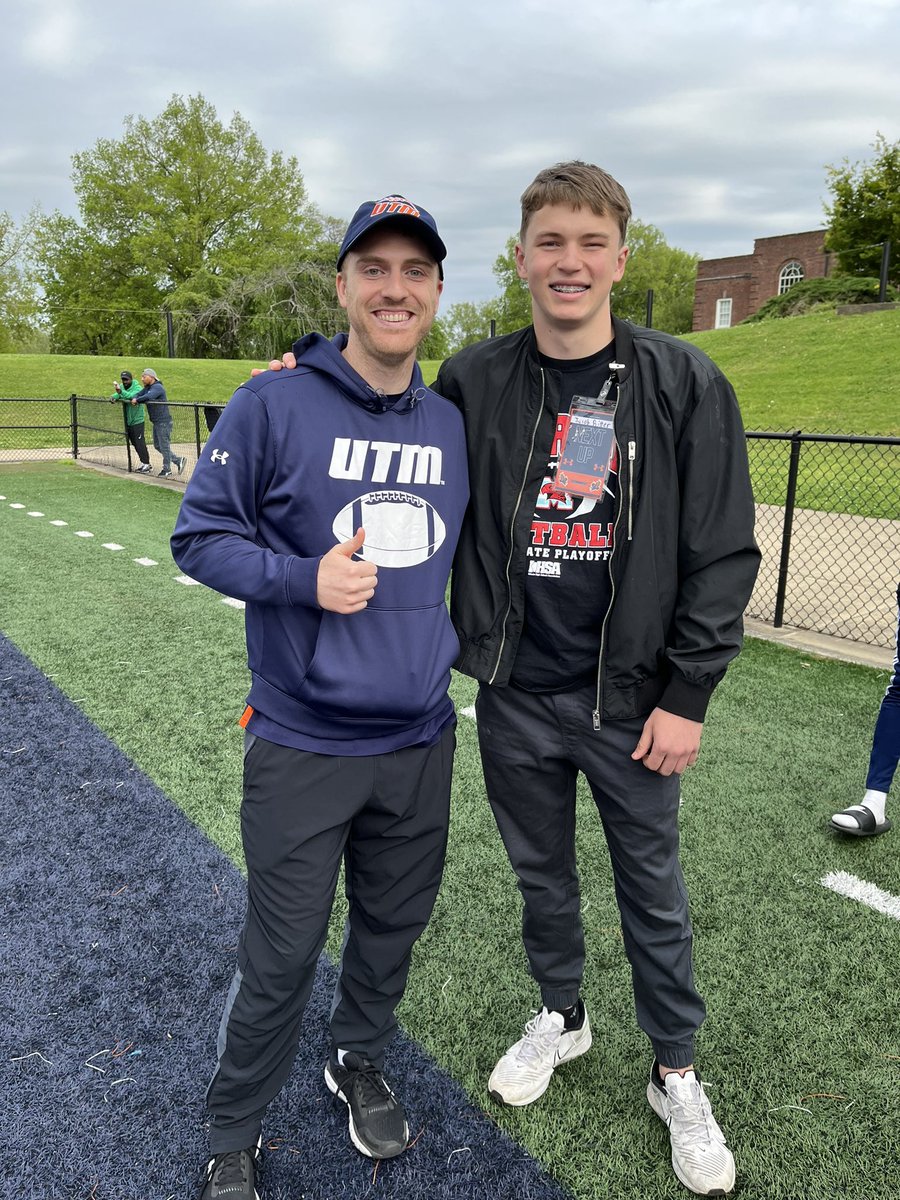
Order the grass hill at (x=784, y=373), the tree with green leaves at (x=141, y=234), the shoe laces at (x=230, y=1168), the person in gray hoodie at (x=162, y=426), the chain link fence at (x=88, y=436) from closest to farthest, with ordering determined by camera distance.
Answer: the shoe laces at (x=230, y=1168) → the person in gray hoodie at (x=162, y=426) → the chain link fence at (x=88, y=436) → the grass hill at (x=784, y=373) → the tree with green leaves at (x=141, y=234)

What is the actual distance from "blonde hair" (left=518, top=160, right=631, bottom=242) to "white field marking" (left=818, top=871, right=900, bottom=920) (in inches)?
87.6

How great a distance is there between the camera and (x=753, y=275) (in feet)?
154

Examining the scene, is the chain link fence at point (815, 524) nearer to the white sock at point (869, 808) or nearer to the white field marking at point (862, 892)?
the white sock at point (869, 808)

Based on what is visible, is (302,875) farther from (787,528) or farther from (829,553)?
(829,553)

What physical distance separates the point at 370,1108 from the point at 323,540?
50.2 inches

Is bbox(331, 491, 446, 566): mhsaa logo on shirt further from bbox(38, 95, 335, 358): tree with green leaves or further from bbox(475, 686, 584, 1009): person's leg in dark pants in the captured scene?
bbox(38, 95, 335, 358): tree with green leaves

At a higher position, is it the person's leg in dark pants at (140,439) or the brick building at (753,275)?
the brick building at (753,275)

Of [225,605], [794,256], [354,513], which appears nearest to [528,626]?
[354,513]

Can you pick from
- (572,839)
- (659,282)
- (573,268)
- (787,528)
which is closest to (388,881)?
(572,839)

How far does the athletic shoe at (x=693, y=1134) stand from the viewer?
173 cm

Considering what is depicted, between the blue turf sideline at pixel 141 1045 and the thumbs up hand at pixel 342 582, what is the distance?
4.12ft

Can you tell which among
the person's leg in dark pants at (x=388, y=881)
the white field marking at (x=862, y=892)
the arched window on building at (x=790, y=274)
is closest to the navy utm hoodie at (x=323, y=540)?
the person's leg in dark pants at (x=388, y=881)

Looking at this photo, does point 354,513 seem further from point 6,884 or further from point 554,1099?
point 6,884

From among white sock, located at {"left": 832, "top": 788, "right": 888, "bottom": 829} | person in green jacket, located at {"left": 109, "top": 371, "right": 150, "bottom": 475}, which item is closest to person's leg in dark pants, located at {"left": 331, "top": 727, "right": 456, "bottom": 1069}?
white sock, located at {"left": 832, "top": 788, "right": 888, "bottom": 829}
